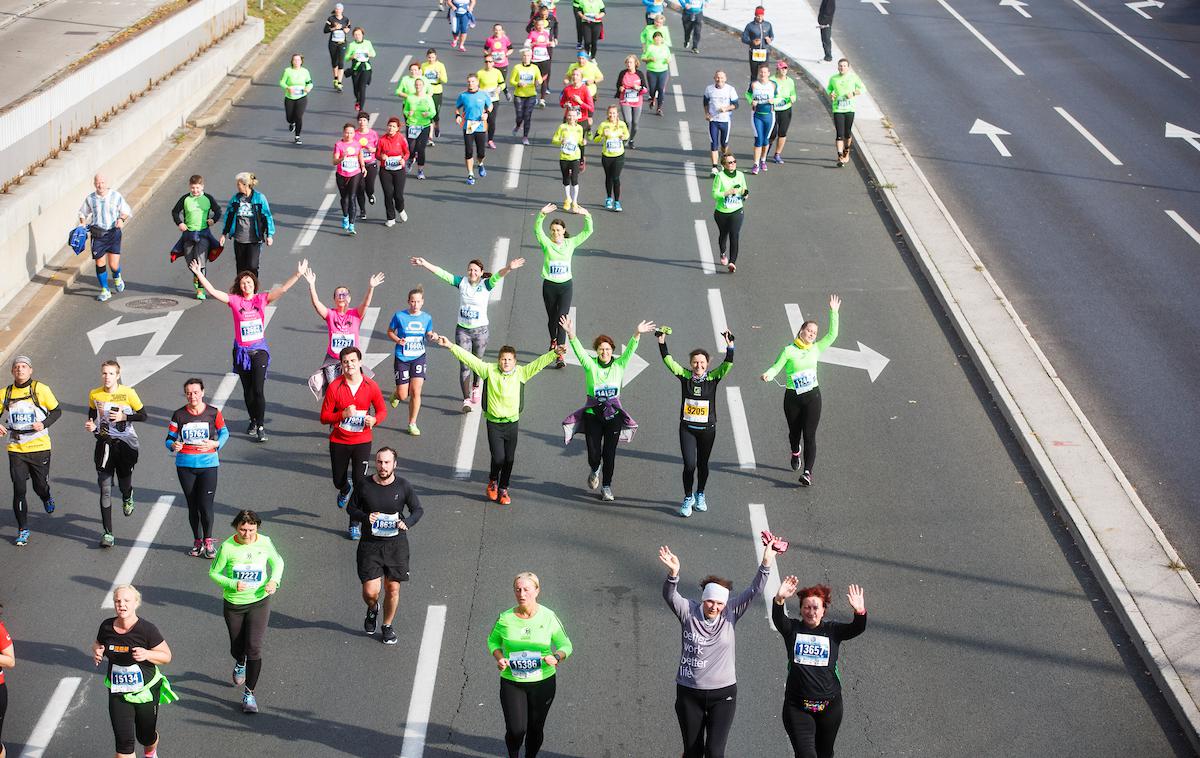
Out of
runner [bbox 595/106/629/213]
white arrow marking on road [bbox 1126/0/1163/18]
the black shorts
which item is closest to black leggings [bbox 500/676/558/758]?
the black shorts

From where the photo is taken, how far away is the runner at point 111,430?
12.5 m

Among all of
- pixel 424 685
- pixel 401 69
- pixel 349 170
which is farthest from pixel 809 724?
pixel 401 69

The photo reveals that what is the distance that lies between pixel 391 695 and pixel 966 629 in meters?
4.93

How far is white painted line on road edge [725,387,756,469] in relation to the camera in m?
14.9

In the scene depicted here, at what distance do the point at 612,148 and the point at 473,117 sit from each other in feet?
9.17

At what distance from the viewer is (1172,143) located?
26625 mm

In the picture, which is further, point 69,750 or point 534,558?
point 534,558

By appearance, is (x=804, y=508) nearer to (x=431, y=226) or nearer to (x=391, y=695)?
(x=391, y=695)

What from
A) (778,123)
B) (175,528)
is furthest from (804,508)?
(778,123)

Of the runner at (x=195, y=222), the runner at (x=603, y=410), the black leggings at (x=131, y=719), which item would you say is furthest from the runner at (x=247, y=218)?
the black leggings at (x=131, y=719)

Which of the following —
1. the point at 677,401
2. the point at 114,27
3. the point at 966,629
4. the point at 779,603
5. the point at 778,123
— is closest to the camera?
the point at 779,603

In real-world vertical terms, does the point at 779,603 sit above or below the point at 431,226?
above

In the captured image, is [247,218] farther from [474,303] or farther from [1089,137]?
[1089,137]

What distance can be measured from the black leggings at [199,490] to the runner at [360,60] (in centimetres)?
1644
